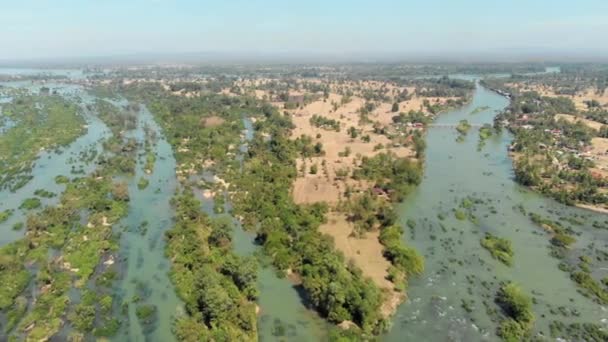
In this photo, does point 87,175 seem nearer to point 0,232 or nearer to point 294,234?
point 0,232

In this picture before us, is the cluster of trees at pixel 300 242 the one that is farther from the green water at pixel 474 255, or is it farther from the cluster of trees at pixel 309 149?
the green water at pixel 474 255

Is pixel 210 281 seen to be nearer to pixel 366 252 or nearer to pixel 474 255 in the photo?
pixel 366 252

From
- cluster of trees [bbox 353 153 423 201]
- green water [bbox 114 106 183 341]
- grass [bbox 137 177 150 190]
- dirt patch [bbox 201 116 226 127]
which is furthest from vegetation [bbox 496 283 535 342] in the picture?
dirt patch [bbox 201 116 226 127]

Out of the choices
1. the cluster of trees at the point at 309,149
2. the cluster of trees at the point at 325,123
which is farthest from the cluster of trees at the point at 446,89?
the cluster of trees at the point at 309,149

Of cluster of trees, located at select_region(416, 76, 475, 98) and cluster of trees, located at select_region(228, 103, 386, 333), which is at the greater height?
cluster of trees, located at select_region(416, 76, 475, 98)

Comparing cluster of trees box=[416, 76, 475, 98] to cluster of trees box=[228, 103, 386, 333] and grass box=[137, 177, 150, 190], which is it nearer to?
cluster of trees box=[228, 103, 386, 333]

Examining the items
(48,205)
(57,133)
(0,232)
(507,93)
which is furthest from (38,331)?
(507,93)

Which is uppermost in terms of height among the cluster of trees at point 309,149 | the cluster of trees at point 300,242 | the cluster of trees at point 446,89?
the cluster of trees at point 446,89

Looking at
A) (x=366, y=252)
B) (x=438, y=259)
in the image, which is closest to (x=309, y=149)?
(x=366, y=252)
